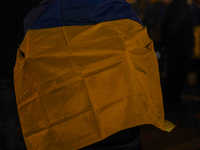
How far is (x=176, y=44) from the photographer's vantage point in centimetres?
331

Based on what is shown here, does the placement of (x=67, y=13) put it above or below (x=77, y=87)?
above

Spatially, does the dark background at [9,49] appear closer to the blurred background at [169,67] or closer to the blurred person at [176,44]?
the blurred background at [169,67]

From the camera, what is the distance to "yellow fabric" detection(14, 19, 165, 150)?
1.21 metres

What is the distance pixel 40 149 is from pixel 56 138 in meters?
0.11

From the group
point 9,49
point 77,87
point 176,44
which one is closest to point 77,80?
point 77,87

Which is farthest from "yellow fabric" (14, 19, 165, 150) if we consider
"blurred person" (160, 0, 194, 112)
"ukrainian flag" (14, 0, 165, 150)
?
"blurred person" (160, 0, 194, 112)

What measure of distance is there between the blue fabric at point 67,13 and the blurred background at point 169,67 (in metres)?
0.12

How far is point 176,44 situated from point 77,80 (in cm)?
248

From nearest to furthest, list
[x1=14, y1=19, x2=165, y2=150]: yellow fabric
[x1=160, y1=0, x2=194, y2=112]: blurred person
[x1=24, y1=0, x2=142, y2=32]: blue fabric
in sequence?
[x1=14, y1=19, x2=165, y2=150]: yellow fabric < [x1=24, y1=0, x2=142, y2=32]: blue fabric < [x1=160, y1=0, x2=194, y2=112]: blurred person

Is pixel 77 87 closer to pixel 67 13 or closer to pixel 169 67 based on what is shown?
pixel 67 13

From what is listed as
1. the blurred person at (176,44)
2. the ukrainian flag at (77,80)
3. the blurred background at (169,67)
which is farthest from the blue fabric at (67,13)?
the blurred person at (176,44)

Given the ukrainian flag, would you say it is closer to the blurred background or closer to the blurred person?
the blurred background

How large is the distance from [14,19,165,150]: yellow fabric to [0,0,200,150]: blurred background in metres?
0.21

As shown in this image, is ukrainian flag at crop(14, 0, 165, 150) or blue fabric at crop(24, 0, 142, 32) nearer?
ukrainian flag at crop(14, 0, 165, 150)
